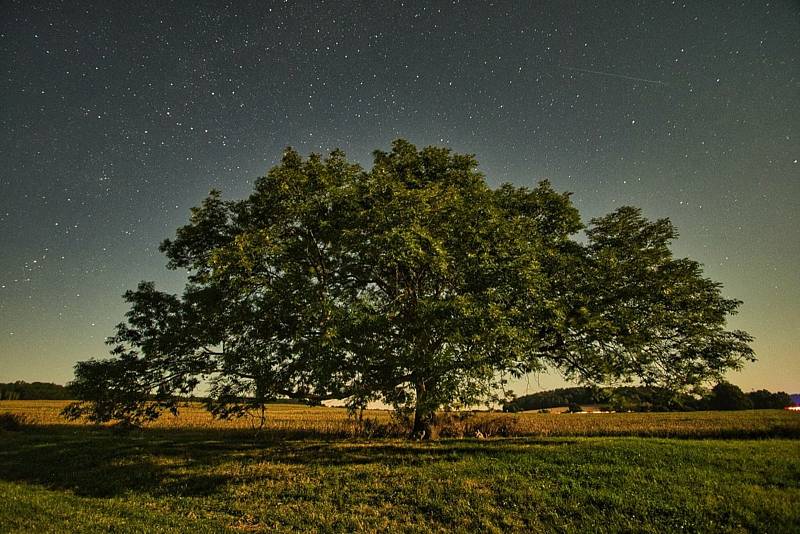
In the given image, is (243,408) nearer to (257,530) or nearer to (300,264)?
(300,264)

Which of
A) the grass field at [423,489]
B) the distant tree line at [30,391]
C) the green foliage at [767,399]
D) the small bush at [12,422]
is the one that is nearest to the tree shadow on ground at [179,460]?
the grass field at [423,489]

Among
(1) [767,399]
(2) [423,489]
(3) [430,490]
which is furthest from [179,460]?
(1) [767,399]

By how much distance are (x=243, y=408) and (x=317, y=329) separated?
6.53 metres

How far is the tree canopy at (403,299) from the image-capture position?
14.3 meters

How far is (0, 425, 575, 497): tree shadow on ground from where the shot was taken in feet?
50.4

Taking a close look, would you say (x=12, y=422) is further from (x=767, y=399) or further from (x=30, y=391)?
(x=30, y=391)

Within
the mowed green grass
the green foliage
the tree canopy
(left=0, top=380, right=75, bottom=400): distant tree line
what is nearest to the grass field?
the mowed green grass

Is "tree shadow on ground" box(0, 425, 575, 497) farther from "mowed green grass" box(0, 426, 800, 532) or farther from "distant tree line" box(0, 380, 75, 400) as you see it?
"distant tree line" box(0, 380, 75, 400)

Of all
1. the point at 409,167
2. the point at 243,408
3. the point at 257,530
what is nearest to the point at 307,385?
the point at 243,408

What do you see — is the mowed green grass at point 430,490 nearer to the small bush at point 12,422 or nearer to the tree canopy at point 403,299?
the tree canopy at point 403,299

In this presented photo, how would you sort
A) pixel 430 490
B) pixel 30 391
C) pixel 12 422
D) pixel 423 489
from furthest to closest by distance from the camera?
pixel 30 391 → pixel 12 422 → pixel 423 489 → pixel 430 490

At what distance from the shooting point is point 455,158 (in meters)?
21.6

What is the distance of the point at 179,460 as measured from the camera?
19.3 m

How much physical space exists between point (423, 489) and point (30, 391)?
182 meters
